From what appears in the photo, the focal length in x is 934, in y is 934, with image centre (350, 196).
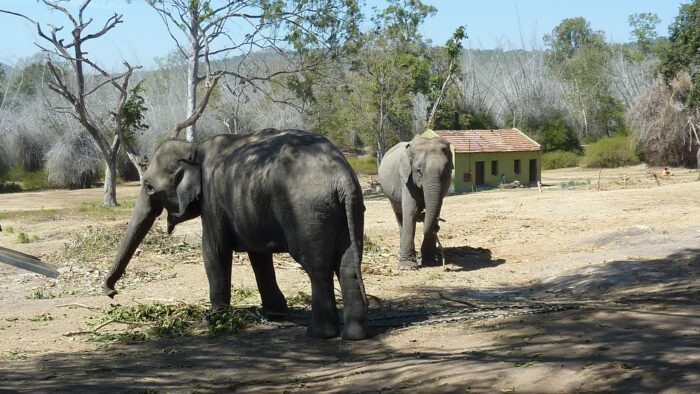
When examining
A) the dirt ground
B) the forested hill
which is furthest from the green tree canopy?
the dirt ground

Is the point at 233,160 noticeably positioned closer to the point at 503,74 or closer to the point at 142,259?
the point at 142,259

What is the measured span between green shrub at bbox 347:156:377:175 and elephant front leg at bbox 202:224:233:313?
44.8 m

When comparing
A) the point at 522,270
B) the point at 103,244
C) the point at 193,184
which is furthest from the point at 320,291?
the point at 103,244

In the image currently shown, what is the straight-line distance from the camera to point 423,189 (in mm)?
15875

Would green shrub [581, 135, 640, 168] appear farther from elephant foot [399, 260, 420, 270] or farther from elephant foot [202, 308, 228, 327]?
elephant foot [202, 308, 228, 327]

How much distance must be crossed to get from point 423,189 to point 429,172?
351 mm

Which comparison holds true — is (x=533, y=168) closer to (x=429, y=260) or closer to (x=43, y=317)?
(x=429, y=260)

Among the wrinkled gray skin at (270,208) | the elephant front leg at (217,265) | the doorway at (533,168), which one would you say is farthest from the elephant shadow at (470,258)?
the doorway at (533,168)

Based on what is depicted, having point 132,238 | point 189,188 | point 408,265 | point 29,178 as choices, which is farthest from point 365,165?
point 189,188

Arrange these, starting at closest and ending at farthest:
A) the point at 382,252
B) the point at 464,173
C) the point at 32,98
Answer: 1. the point at 382,252
2. the point at 464,173
3. the point at 32,98

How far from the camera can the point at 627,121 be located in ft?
182

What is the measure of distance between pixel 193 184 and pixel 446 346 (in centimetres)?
363

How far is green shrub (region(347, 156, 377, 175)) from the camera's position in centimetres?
5722

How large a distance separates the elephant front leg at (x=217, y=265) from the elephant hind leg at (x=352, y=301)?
166 centimetres
